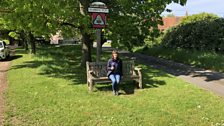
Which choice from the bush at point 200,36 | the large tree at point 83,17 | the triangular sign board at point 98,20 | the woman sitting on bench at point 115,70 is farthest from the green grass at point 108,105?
the bush at point 200,36

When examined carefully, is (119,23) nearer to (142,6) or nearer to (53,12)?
(142,6)

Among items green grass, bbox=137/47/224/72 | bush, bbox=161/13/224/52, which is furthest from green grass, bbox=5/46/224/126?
bush, bbox=161/13/224/52

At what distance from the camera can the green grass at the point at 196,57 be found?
723 inches

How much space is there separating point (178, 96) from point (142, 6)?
517cm

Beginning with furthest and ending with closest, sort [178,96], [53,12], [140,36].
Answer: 1. [140,36]
2. [53,12]
3. [178,96]

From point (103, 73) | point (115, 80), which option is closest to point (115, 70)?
point (115, 80)

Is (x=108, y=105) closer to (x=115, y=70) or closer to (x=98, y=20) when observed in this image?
(x=115, y=70)

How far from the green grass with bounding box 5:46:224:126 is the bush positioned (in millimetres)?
10663

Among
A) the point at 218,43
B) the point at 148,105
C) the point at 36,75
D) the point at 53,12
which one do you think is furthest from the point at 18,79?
the point at 218,43

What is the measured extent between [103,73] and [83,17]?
339cm

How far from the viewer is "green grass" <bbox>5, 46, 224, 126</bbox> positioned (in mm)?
8062

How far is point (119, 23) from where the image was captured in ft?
49.1

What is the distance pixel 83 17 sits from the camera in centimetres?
1447

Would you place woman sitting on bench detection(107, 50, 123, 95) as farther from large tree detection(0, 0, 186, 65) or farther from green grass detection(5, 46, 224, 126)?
large tree detection(0, 0, 186, 65)
